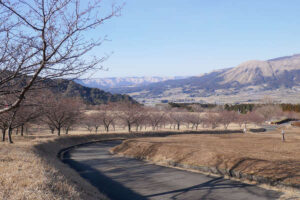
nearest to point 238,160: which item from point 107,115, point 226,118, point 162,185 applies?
point 162,185

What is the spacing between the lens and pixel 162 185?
16.6 m

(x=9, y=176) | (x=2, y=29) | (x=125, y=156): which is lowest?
(x=125, y=156)

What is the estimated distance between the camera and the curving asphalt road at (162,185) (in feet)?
47.0

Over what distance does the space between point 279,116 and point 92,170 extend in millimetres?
123150

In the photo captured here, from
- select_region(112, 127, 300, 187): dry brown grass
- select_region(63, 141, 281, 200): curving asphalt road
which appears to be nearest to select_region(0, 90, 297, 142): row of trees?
select_region(63, 141, 281, 200): curving asphalt road

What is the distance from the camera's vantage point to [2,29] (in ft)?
30.0

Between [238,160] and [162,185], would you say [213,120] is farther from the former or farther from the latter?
[162,185]

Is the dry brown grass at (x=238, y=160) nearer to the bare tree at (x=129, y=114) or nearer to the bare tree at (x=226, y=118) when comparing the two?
the bare tree at (x=129, y=114)

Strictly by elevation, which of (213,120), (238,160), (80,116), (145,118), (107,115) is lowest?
(213,120)

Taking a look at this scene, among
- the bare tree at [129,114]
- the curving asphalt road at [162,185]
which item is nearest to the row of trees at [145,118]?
the bare tree at [129,114]

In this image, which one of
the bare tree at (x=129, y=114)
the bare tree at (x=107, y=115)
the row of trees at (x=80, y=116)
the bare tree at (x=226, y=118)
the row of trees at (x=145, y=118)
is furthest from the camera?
the bare tree at (x=226, y=118)

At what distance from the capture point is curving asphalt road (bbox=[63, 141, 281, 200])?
1434cm

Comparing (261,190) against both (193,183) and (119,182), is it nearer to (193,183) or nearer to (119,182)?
(193,183)

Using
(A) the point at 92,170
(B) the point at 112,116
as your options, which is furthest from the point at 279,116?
(A) the point at 92,170
